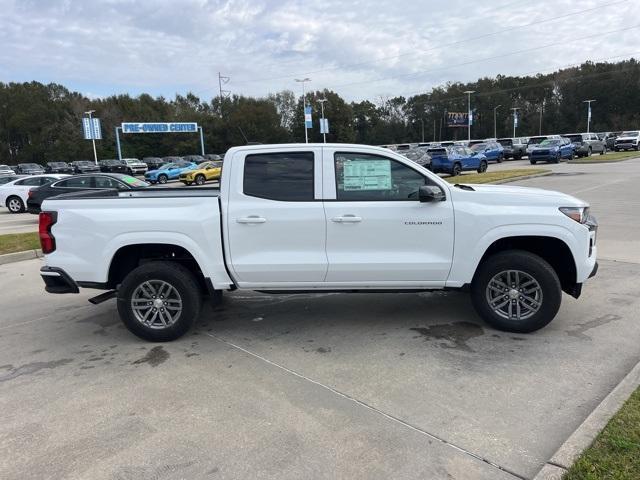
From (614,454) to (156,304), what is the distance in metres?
4.06

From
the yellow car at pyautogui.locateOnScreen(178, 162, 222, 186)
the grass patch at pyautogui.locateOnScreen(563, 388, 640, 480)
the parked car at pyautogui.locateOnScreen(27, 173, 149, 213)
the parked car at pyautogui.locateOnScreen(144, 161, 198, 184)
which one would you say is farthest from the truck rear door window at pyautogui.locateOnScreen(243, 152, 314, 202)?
the parked car at pyautogui.locateOnScreen(144, 161, 198, 184)

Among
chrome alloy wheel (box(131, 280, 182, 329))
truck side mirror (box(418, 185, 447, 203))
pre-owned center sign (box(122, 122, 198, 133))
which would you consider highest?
pre-owned center sign (box(122, 122, 198, 133))

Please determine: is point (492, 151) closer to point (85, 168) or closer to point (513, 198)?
point (513, 198)

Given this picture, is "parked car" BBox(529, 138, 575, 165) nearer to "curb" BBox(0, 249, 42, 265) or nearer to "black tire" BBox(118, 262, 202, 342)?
"curb" BBox(0, 249, 42, 265)

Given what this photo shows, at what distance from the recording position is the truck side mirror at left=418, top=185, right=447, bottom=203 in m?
4.69

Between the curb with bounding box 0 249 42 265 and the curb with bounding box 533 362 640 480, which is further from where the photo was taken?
the curb with bounding box 0 249 42 265

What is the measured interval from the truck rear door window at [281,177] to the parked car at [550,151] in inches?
1329

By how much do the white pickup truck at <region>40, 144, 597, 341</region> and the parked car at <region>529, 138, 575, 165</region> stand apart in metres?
32.7

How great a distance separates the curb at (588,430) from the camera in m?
2.85

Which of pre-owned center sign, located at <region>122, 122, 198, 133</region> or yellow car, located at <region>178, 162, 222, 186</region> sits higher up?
pre-owned center sign, located at <region>122, 122, 198, 133</region>

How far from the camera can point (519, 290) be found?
4.97 m

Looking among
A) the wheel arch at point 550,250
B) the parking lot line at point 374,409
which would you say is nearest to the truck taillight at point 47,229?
the parking lot line at point 374,409

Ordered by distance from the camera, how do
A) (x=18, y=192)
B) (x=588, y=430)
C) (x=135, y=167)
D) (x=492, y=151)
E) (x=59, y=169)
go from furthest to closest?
(x=59, y=169) → (x=135, y=167) → (x=492, y=151) → (x=18, y=192) → (x=588, y=430)

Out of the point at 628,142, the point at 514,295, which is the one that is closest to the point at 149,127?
the point at 628,142
